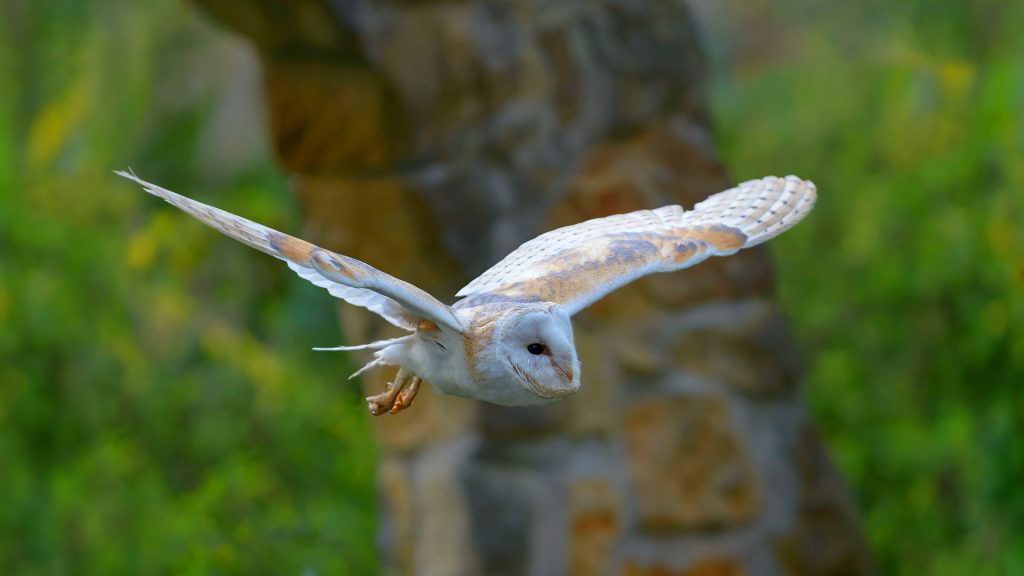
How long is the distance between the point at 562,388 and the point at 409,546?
1802 millimetres

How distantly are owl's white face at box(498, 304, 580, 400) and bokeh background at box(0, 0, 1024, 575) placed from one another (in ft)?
6.91

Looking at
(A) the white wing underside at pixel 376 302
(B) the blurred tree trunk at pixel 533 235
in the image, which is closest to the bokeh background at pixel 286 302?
(B) the blurred tree trunk at pixel 533 235

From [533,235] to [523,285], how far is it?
124cm

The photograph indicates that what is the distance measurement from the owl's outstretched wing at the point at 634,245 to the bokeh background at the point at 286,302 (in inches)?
67.3

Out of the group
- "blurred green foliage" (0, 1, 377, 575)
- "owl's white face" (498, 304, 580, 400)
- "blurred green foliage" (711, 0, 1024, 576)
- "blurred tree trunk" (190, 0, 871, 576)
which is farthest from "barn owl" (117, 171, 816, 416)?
"blurred green foliage" (0, 1, 377, 575)

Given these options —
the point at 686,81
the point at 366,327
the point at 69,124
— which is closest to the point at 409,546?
the point at 366,327

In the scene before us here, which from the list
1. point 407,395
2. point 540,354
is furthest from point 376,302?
point 540,354

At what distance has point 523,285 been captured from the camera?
171 centimetres

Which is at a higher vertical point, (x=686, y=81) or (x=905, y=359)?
(x=686, y=81)

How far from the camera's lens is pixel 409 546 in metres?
3.18

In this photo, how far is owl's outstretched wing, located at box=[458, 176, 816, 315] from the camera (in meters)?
1.71

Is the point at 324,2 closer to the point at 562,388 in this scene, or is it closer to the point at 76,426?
the point at 562,388

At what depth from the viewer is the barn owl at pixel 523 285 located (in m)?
1.38

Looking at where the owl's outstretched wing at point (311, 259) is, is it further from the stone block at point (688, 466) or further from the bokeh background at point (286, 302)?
the bokeh background at point (286, 302)
